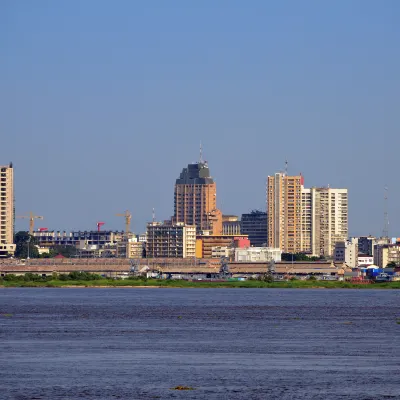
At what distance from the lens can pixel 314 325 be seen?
298ft

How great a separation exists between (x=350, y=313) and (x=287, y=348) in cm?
4878

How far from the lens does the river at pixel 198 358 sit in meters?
48.2

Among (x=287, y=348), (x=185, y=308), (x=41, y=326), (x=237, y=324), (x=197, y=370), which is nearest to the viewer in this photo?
(x=197, y=370)

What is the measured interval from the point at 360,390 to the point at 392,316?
61.2m

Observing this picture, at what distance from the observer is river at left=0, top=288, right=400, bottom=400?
4816cm

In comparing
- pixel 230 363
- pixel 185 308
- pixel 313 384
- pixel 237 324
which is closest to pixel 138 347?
pixel 230 363

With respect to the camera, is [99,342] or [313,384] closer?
[313,384]

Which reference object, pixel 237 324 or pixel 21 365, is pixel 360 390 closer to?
pixel 21 365

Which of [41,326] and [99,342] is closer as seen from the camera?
[99,342]

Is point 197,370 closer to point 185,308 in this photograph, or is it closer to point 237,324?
point 237,324

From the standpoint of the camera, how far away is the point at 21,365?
184ft

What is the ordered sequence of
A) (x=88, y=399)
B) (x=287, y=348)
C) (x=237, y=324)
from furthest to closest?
(x=237, y=324), (x=287, y=348), (x=88, y=399)

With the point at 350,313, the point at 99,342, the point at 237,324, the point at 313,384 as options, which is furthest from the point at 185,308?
the point at 313,384

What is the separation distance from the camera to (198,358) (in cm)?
6050
